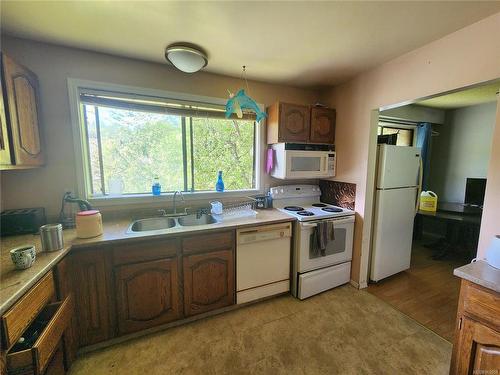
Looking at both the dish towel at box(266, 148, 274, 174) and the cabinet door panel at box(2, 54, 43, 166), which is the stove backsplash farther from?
the cabinet door panel at box(2, 54, 43, 166)

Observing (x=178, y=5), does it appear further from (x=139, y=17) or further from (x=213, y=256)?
(x=213, y=256)

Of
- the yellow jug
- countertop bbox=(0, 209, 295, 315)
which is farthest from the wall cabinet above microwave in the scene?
the yellow jug

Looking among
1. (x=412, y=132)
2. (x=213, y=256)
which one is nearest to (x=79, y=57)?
(x=213, y=256)

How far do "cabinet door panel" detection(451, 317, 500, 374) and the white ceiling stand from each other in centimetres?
182

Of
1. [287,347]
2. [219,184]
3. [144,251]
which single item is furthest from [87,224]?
[287,347]

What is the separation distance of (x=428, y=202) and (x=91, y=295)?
429 centimetres

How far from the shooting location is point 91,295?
1551mm

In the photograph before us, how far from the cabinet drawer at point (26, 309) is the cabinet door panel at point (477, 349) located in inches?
85.2

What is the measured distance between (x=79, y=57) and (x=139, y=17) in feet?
2.76

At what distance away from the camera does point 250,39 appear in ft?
5.49

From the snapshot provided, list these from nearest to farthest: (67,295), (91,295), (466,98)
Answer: (67,295)
(91,295)
(466,98)

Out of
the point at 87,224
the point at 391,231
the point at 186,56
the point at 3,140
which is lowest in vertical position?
the point at 391,231

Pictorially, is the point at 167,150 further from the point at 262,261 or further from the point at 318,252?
the point at 318,252

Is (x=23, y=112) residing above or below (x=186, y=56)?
below
